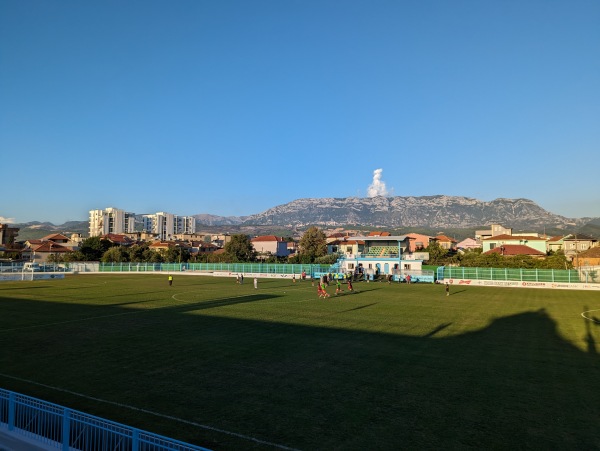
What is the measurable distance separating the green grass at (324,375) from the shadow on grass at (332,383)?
5 centimetres

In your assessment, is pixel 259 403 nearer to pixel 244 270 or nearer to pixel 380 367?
pixel 380 367

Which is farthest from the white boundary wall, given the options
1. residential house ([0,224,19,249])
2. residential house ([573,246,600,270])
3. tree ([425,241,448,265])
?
residential house ([573,246,600,270])

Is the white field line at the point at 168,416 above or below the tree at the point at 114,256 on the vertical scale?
below

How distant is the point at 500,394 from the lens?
39.6 ft

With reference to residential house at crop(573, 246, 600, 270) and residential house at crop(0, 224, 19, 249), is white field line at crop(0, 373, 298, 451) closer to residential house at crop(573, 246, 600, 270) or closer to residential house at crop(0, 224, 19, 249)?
residential house at crop(573, 246, 600, 270)

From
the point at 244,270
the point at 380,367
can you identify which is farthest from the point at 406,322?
the point at 244,270

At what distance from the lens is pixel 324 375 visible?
13898 mm

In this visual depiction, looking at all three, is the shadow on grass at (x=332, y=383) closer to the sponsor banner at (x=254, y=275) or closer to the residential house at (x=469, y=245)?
the sponsor banner at (x=254, y=275)

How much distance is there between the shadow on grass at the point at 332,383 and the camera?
31.2ft

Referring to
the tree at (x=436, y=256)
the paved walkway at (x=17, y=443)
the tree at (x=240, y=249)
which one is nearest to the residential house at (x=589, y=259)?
the tree at (x=436, y=256)

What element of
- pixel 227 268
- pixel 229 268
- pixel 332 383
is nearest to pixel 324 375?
pixel 332 383

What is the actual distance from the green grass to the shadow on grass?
5 cm

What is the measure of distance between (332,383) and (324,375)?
87 centimetres

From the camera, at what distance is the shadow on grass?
9.52 m
